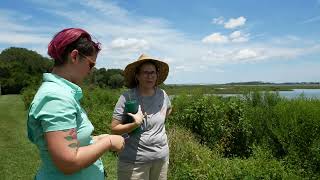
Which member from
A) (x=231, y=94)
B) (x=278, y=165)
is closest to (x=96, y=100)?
(x=231, y=94)

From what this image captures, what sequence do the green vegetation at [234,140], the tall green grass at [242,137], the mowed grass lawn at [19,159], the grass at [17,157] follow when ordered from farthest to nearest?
the grass at [17,157]
the mowed grass lawn at [19,159]
the green vegetation at [234,140]
the tall green grass at [242,137]

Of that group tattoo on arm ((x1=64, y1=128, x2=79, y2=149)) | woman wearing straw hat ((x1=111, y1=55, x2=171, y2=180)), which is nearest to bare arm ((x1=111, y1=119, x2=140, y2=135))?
woman wearing straw hat ((x1=111, y1=55, x2=171, y2=180))

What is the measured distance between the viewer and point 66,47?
2.37 metres

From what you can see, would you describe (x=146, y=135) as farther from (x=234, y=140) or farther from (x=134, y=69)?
(x=234, y=140)

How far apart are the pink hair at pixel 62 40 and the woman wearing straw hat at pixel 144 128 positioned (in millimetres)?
1760

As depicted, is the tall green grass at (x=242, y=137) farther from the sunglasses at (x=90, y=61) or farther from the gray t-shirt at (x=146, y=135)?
the sunglasses at (x=90, y=61)

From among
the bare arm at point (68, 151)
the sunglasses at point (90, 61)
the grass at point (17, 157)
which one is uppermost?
the sunglasses at point (90, 61)

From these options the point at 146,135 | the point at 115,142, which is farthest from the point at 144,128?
→ the point at 115,142

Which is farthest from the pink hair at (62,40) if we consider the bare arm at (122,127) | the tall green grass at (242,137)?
the tall green grass at (242,137)

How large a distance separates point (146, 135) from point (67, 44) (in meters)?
2.17

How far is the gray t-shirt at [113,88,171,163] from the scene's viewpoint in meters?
4.33

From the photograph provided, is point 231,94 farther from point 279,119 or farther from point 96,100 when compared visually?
point 96,100

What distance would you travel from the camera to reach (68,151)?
84.4 inches

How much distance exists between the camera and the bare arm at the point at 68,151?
84.0 inches
